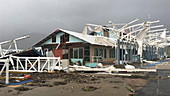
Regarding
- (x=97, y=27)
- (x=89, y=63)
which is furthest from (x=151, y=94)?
(x=97, y=27)

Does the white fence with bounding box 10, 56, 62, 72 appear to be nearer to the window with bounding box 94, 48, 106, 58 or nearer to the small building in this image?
the small building

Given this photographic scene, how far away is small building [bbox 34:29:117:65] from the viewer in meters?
19.8

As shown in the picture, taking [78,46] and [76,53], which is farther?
[76,53]

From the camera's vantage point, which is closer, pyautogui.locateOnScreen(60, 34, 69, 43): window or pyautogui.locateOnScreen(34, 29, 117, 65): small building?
pyautogui.locateOnScreen(34, 29, 117, 65): small building

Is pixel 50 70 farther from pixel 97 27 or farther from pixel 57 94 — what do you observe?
pixel 97 27

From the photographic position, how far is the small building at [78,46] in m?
19.8

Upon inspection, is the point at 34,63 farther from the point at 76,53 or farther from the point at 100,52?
the point at 100,52

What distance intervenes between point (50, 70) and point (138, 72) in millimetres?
7266

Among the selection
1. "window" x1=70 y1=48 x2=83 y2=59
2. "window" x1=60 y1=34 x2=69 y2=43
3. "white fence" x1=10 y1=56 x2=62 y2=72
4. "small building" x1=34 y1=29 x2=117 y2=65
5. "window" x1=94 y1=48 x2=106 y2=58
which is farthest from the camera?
"window" x1=60 y1=34 x2=69 y2=43

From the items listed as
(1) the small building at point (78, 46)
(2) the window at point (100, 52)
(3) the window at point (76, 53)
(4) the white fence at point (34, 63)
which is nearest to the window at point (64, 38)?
(1) the small building at point (78, 46)

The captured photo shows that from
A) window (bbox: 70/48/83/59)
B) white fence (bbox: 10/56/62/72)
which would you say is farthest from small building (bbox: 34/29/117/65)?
white fence (bbox: 10/56/62/72)

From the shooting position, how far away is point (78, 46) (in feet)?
66.7

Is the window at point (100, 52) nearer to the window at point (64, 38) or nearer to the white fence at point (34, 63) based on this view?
the window at point (64, 38)

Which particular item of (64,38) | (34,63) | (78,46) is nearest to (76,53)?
(78,46)
